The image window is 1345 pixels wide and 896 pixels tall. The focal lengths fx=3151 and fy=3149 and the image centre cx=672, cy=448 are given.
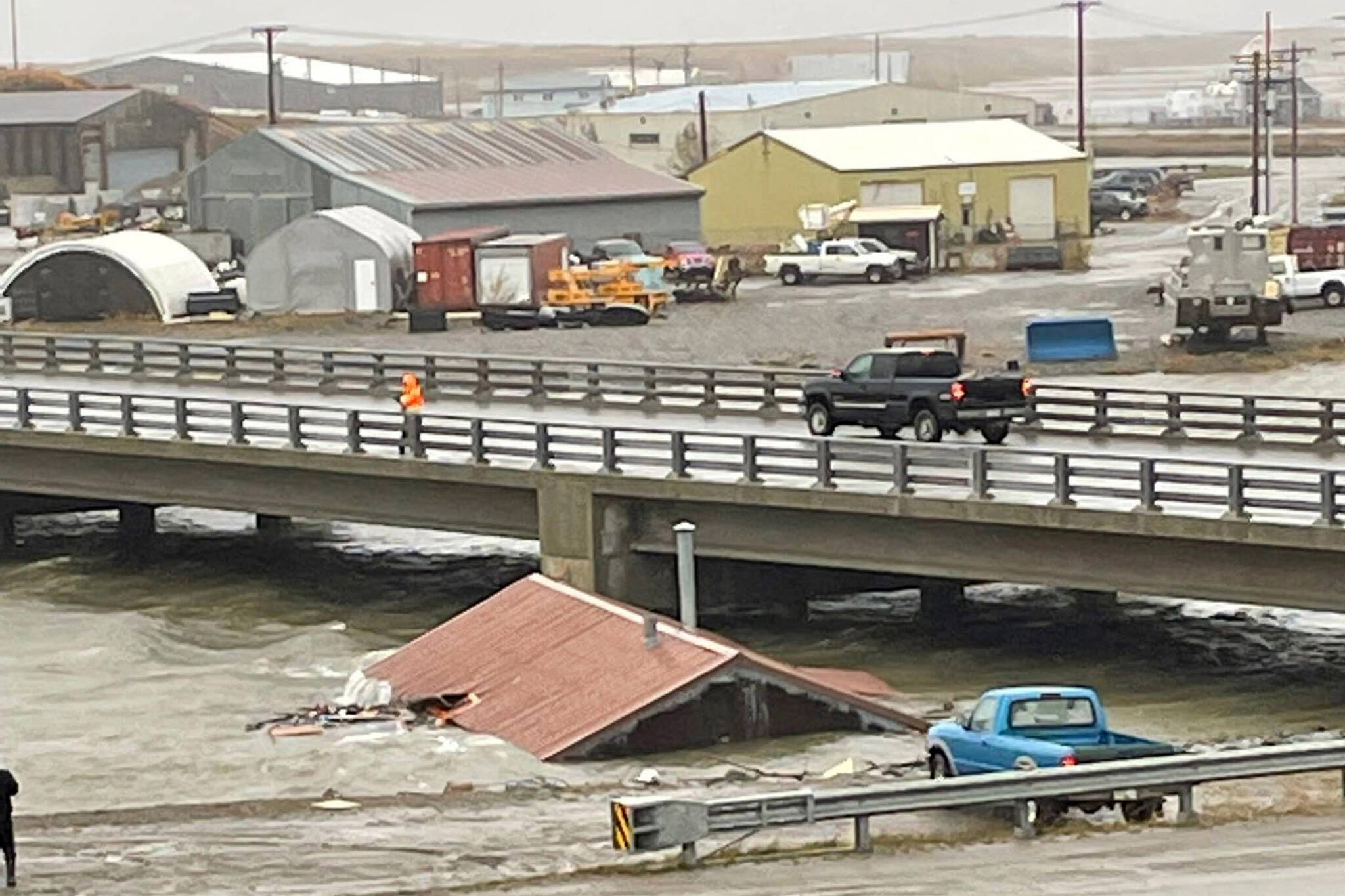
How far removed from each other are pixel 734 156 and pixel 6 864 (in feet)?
305

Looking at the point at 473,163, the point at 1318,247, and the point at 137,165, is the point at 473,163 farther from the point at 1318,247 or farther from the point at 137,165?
the point at 137,165

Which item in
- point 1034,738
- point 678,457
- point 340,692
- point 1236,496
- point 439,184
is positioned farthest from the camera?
point 439,184

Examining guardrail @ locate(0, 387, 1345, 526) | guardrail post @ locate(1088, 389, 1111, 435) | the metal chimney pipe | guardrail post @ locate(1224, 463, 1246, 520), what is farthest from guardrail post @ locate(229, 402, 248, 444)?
guardrail post @ locate(1224, 463, 1246, 520)

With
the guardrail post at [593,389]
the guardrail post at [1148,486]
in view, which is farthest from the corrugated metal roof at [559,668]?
the guardrail post at [593,389]

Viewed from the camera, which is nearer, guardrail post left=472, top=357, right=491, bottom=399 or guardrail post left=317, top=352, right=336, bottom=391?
guardrail post left=472, top=357, right=491, bottom=399

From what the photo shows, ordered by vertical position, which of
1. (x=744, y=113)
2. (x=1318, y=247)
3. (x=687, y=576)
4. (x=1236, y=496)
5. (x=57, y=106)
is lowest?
(x=687, y=576)

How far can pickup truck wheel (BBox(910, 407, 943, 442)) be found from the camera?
147 ft

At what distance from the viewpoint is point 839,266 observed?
98.8m

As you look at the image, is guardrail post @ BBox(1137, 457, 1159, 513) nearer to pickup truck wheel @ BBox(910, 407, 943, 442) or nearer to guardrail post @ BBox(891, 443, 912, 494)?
guardrail post @ BBox(891, 443, 912, 494)

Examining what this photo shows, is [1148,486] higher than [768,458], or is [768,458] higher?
[1148,486]

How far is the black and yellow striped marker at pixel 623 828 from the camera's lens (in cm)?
2523

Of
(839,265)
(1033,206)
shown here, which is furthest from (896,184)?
(839,265)

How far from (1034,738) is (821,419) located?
18.4 metres

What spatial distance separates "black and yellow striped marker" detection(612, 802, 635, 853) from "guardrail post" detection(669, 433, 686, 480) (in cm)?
1638
